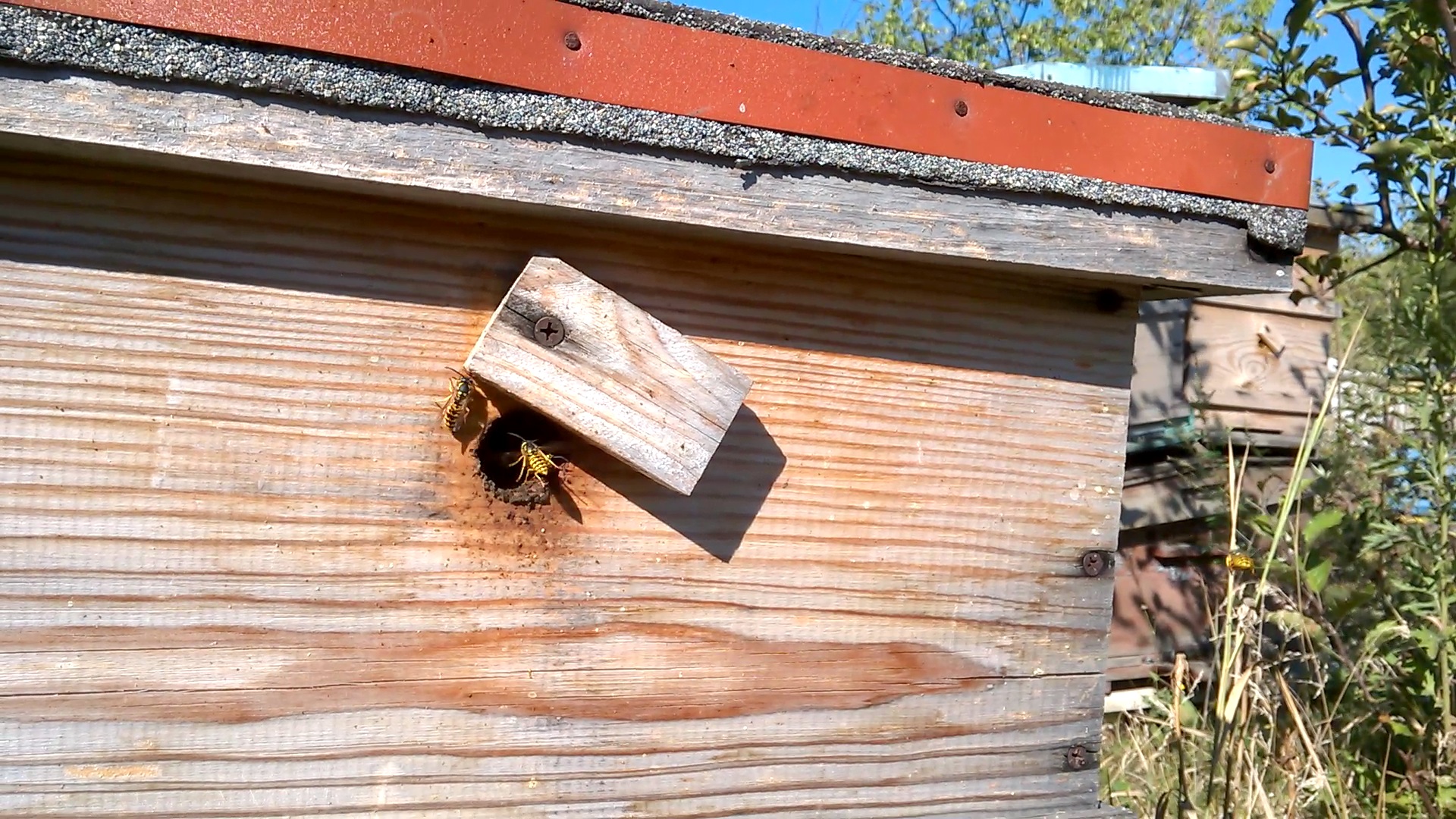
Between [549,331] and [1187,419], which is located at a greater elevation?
[549,331]

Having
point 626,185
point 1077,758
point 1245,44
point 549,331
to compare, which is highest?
point 1245,44

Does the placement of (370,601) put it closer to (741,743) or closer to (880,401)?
(741,743)

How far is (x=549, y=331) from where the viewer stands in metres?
1.25

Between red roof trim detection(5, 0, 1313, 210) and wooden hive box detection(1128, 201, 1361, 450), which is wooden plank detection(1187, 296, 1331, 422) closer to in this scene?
wooden hive box detection(1128, 201, 1361, 450)

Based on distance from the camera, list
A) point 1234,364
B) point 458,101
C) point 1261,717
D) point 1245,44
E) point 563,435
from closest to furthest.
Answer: point 458,101, point 563,435, point 1245,44, point 1261,717, point 1234,364

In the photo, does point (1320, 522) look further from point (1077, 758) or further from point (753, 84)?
point (753, 84)

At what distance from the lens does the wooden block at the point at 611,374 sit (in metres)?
1.24

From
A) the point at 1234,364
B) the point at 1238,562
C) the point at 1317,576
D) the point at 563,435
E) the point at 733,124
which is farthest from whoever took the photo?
the point at 1234,364

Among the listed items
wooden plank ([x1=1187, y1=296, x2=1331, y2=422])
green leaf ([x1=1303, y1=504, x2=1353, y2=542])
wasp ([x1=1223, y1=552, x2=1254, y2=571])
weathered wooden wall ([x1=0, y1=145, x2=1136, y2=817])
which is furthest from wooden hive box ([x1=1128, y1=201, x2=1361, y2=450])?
weathered wooden wall ([x1=0, y1=145, x2=1136, y2=817])

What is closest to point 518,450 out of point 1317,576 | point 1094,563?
point 1094,563

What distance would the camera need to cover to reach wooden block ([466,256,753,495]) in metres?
1.24

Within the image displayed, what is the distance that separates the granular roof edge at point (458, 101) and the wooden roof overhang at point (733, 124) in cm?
1

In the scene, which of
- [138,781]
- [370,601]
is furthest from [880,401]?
[138,781]

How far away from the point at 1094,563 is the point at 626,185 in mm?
935
